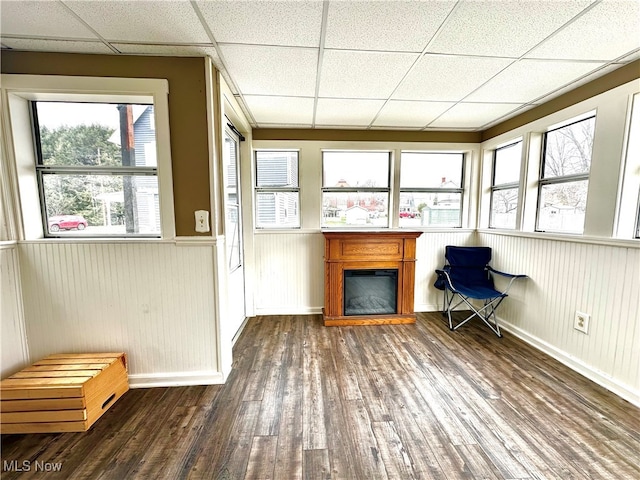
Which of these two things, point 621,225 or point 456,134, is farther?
point 456,134

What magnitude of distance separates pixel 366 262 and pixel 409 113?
5.63ft

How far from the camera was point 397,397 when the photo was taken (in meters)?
1.84

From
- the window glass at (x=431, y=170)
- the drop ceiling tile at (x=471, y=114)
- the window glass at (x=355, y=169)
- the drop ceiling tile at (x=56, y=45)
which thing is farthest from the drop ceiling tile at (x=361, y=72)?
the drop ceiling tile at (x=56, y=45)

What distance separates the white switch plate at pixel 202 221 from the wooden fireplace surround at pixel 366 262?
1.46m

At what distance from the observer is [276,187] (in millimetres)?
3318

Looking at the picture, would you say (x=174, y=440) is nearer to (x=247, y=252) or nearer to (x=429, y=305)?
(x=247, y=252)

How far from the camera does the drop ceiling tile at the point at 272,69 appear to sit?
65.6 inches

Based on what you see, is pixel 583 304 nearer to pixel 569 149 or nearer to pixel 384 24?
pixel 569 149

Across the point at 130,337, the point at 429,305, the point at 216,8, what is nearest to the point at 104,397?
the point at 130,337

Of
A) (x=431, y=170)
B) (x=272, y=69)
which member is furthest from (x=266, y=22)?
(x=431, y=170)

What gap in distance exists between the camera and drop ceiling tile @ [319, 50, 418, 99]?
172 centimetres

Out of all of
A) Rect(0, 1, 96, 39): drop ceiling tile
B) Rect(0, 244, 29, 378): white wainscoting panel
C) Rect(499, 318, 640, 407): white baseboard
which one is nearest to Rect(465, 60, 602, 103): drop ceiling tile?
Rect(499, 318, 640, 407): white baseboard

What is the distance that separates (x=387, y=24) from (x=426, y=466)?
239 cm

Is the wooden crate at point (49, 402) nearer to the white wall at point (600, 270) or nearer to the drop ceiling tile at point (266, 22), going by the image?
the drop ceiling tile at point (266, 22)
